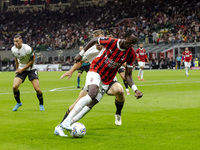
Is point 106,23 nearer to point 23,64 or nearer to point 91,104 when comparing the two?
point 23,64

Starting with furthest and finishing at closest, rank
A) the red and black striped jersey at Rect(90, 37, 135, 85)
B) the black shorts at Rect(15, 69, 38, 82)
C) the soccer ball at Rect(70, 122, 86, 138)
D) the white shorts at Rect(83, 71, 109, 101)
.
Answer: the black shorts at Rect(15, 69, 38, 82)
the red and black striped jersey at Rect(90, 37, 135, 85)
the white shorts at Rect(83, 71, 109, 101)
the soccer ball at Rect(70, 122, 86, 138)

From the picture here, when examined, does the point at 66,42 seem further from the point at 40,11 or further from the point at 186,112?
the point at 186,112

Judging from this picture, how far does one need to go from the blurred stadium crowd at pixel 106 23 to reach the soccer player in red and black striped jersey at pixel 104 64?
45.9 m

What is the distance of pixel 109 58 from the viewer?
8.34m

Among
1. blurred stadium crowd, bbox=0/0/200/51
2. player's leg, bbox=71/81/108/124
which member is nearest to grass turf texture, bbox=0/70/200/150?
player's leg, bbox=71/81/108/124

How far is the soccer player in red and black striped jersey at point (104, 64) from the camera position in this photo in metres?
7.79

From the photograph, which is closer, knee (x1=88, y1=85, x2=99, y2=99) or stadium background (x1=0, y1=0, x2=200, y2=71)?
knee (x1=88, y1=85, x2=99, y2=99)

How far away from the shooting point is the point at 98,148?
6770 mm

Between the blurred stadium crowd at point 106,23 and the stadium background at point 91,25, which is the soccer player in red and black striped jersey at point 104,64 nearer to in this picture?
the blurred stadium crowd at point 106,23

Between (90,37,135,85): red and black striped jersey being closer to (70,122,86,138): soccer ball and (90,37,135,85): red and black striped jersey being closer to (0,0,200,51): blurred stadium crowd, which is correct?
(70,122,86,138): soccer ball

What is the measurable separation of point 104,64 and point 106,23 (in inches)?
2461

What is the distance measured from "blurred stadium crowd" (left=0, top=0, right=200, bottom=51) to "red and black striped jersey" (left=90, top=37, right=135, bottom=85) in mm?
45946

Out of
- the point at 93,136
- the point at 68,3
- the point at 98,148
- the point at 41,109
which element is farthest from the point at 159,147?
the point at 68,3

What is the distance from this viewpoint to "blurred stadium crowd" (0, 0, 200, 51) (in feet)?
188
